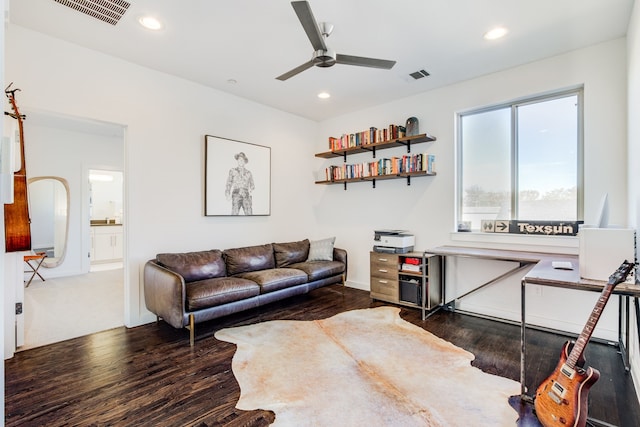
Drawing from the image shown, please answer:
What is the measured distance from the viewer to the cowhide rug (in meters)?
1.90

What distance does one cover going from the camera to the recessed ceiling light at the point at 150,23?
103 inches

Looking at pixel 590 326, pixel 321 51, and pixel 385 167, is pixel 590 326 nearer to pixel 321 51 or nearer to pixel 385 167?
pixel 321 51

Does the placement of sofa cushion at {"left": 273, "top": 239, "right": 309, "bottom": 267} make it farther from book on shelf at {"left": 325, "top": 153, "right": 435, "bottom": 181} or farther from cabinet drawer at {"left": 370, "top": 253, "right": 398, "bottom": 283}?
book on shelf at {"left": 325, "top": 153, "right": 435, "bottom": 181}

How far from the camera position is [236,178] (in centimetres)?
438

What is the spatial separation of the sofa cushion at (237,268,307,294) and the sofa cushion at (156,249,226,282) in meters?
0.32

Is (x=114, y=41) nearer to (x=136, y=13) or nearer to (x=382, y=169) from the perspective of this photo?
(x=136, y=13)

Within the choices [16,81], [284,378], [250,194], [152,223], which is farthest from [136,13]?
[284,378]

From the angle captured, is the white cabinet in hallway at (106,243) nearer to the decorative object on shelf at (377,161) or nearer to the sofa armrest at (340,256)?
the decorative object on shelf at (377,161)

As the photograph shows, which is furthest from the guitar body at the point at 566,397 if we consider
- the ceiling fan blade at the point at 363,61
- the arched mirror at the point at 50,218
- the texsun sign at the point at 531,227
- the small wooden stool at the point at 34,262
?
the arched mirror at the point at 50,218

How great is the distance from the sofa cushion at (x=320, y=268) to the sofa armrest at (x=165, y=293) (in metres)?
1.69

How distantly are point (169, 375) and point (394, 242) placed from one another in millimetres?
2905

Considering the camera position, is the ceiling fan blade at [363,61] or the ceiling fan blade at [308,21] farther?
the ceiling fan blade at [363,61]

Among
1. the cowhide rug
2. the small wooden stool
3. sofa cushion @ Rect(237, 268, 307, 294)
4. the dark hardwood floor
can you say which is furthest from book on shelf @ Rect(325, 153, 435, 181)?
the small wooden stool

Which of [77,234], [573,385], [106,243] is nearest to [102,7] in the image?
[573,385]
